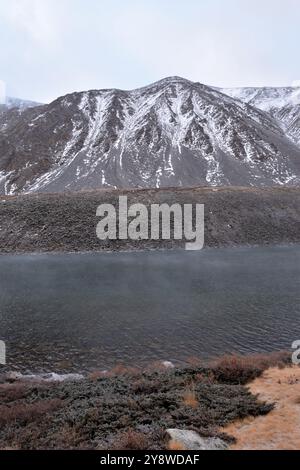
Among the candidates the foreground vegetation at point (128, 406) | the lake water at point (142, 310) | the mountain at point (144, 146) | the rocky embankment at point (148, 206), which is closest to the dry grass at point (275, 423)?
the foreground vegetation at point (128, 406)

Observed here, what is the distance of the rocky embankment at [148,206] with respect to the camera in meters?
73.0

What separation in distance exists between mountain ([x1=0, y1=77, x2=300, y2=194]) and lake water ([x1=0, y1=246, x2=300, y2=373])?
82261 millimetres

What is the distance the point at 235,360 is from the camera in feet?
71.3

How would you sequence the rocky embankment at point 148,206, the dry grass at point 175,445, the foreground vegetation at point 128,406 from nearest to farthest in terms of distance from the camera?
the dry grass at point 175,445 → the foreground vegetation at point 128,406 → the rocky embankment at point 148,206

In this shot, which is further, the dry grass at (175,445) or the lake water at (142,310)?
the lake water at (142,310)

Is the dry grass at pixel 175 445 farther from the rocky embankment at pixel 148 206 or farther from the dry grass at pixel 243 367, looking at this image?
the rocky embankment at pixel 148 206

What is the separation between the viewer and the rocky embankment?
73000 mm

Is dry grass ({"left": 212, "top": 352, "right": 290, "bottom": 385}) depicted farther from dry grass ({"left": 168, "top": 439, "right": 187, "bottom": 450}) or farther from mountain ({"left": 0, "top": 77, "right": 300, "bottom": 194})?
mountain ({"left": 0, "top": 77, "right": 300, "bottom": 194})

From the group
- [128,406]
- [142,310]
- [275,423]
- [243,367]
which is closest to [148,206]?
[142,310]

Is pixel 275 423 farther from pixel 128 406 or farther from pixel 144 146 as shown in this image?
pixel 144 146

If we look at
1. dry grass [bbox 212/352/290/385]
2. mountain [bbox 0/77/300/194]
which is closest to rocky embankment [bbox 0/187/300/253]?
mountain [bbox 0/77/300/194]

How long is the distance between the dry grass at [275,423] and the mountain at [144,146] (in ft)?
383

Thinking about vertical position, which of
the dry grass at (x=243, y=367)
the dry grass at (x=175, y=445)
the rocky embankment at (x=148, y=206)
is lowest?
the dry grass at (x=243, y=367)
